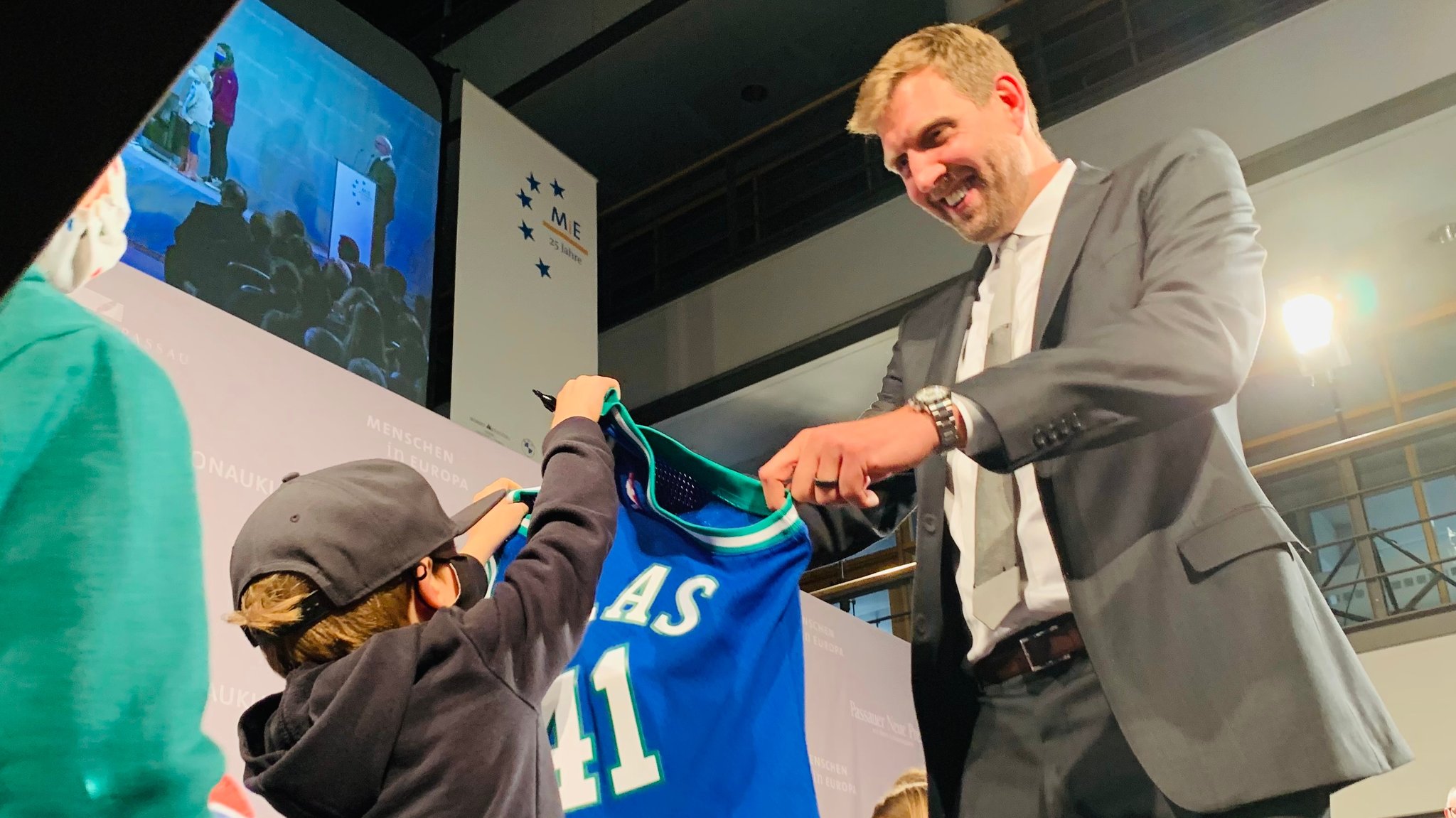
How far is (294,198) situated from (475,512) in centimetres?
316

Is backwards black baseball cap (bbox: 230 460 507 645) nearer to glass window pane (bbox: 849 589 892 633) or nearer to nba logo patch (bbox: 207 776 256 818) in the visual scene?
nba logo patch (bbox: 207 776 256 818)

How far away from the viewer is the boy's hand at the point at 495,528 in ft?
5.94

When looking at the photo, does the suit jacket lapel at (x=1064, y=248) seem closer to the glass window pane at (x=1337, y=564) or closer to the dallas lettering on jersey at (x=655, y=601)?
the dallas lettering on jersey at (x=655, y=601)

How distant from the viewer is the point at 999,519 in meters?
1.41

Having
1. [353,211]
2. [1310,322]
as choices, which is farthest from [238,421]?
[1310,322]

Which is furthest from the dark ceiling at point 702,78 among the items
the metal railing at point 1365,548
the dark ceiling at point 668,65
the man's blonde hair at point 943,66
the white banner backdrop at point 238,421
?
the man's blonde hair at point 943,66

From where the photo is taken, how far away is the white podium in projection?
4.62 m

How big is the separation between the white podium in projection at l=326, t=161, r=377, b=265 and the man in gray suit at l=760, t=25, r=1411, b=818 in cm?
355

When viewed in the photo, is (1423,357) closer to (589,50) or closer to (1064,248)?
(589,50)

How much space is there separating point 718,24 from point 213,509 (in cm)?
486

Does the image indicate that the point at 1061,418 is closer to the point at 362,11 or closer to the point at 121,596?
the point at 121,596

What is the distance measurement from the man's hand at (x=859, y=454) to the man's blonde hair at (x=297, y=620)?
0.49 meters

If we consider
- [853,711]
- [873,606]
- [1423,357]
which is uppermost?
[1423,357]

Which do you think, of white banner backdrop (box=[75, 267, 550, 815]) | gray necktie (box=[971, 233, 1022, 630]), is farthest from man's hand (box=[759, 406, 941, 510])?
white banner backdrop (box=[75, 267, 550, 815])
